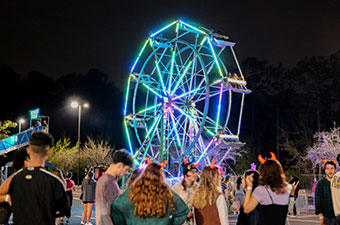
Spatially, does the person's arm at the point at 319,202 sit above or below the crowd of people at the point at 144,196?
below

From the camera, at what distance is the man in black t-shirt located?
457 cm

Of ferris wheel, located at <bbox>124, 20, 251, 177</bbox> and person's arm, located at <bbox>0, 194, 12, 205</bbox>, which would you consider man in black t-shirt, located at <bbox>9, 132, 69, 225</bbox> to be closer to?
person's arm, located at <bbox>0, 194, 12, 205</bbox>

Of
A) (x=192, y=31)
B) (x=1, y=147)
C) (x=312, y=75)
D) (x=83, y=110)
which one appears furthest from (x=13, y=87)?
(x=192, y=31)

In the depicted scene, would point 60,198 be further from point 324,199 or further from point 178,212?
point 324,199

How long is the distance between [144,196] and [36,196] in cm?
110

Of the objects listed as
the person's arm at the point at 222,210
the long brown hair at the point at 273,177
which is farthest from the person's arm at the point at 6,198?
the long brown hair at the point at 273,177

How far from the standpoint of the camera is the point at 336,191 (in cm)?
780

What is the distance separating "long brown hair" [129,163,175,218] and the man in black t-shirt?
29.7 inches

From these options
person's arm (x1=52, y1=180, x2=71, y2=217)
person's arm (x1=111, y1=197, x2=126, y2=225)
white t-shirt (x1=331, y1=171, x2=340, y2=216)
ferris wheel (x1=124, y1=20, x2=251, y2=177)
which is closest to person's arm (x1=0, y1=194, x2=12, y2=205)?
person's arm (x1=52, y1=180, x2=71, y2=217)

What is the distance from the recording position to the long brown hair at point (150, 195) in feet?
14.7

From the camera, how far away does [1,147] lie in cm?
3169

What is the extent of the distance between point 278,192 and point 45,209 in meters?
2.79

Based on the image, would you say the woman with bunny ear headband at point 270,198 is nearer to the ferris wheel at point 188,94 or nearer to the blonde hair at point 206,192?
the blonde hair at point 206,192

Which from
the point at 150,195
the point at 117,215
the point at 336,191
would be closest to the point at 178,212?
the point at 150,195
